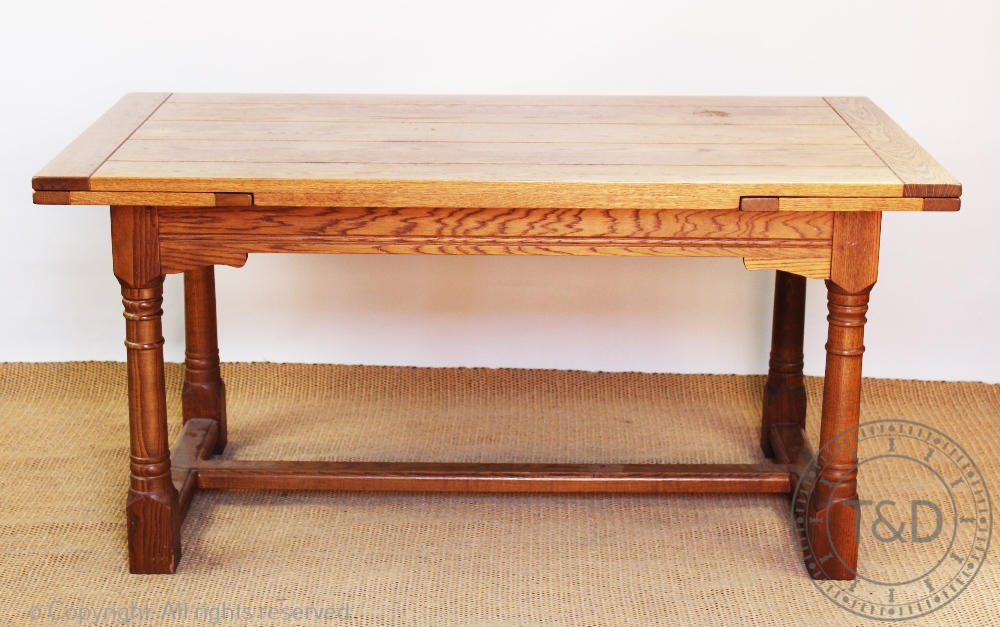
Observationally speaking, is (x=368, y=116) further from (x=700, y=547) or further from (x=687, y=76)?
(x=700, y=547)

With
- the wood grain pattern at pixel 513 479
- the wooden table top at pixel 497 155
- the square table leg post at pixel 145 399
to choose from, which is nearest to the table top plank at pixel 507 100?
the wooden table top at pixel 497 155

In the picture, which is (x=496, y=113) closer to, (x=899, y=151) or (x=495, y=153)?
(x=495, y=153)

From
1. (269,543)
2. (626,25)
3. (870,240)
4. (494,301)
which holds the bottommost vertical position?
(269,543)

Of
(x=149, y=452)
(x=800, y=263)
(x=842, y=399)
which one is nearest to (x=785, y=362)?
(x=842, y=399)

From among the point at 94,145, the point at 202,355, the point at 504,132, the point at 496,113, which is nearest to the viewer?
the point at 94,145

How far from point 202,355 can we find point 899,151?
5.80 feet

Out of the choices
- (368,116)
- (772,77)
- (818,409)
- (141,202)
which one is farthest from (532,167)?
(818,409)

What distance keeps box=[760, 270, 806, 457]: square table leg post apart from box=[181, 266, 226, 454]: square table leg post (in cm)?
144

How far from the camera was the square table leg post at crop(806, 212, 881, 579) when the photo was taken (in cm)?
255

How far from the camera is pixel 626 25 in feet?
11.4

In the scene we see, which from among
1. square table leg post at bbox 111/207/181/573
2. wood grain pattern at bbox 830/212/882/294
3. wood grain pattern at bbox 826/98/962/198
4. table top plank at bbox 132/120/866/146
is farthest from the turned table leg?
wood grain pattern at bbox 826/98/962/198

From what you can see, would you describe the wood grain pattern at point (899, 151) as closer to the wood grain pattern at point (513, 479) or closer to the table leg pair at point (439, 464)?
the table leg pair at point (439, 464)

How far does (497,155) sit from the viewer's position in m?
2.62

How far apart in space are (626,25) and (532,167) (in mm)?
1086
